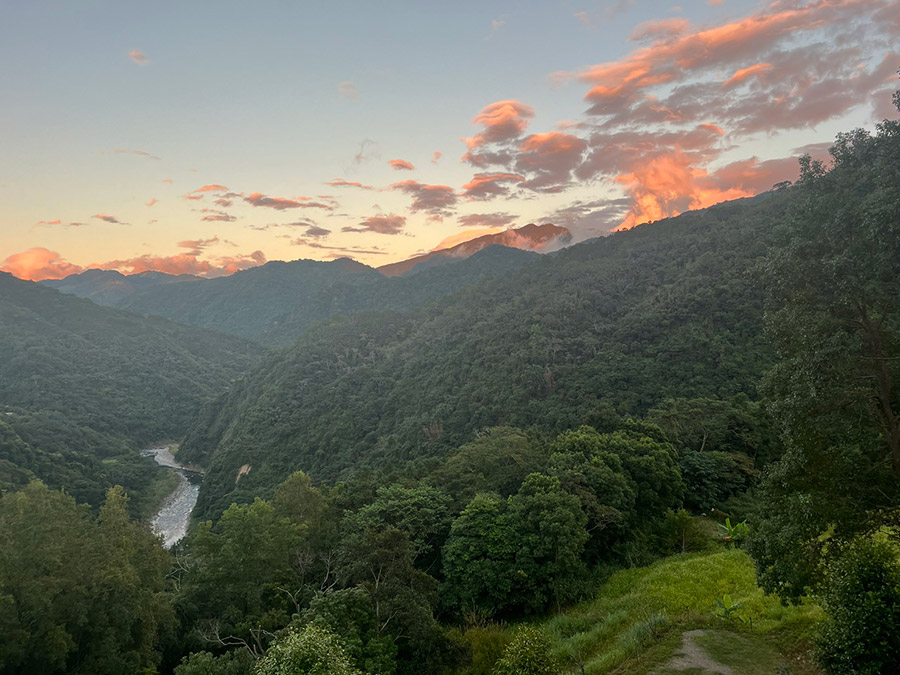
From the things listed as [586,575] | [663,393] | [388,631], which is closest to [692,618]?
[586,575]

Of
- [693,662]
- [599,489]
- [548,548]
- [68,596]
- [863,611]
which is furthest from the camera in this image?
[599,489]

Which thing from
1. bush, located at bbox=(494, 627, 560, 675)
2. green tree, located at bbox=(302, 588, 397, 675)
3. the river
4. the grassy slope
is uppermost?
bush, located at bbox=(494, 627, 560, 675)

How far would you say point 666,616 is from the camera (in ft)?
57.4

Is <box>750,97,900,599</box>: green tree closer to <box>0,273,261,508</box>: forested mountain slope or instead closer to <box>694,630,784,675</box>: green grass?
<box>694,630,784,675</box>: green grass

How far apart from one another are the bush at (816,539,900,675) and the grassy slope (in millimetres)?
2880

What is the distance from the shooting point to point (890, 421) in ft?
37.2

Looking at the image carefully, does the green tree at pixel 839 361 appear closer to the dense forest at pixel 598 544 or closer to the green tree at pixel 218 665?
the dense forest at pixel 598 544

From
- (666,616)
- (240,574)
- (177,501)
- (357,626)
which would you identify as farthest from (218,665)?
(177,501)

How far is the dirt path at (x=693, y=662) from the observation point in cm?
1391

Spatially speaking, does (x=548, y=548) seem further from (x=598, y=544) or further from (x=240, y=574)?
(x=240, y=574)

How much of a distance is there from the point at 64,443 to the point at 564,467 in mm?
124241

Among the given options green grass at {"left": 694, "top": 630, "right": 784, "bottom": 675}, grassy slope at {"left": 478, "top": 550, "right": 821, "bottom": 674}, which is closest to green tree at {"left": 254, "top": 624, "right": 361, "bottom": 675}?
grassy slope at {"left": 478, "top": 550, "right": 821, "bottom": 674}

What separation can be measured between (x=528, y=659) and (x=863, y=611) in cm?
797

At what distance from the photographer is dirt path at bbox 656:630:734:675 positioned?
1391 centimetres
